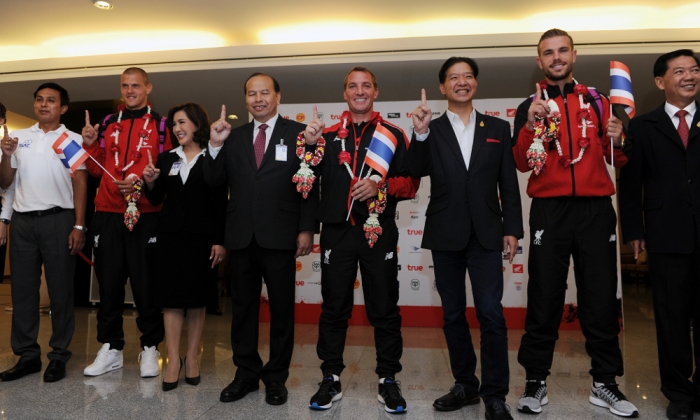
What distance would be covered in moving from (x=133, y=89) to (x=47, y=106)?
0.62 m

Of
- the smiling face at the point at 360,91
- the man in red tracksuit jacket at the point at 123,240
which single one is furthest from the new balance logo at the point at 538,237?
the man in red tracksuit jacket at the point at 123,240

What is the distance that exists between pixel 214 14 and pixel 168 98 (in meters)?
2.64

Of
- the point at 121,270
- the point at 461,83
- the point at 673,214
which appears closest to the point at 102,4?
the point at 121,270

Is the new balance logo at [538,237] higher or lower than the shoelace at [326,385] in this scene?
higher

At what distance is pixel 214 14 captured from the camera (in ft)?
19.1

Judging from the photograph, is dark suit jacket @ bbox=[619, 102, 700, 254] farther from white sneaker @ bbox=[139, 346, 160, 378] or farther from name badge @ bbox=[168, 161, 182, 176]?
white sneaker @ bbox=[139, 346, 160, 378]

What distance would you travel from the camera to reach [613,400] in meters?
2.85

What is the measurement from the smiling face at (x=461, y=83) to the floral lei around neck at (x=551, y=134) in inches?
16.2

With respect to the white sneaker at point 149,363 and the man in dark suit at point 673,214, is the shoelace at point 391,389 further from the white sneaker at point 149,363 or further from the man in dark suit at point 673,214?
the white sneaker at point 149,363

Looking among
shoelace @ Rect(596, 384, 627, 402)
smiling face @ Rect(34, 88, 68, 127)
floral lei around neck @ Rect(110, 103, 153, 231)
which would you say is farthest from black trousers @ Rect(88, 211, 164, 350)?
shoelace @ Rect(596, 384, 627, 402)

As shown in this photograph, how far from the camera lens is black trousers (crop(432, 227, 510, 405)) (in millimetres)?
2781

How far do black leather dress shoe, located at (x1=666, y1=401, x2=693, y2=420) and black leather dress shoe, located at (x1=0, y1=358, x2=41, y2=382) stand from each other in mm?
3957

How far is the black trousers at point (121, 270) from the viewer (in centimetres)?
364

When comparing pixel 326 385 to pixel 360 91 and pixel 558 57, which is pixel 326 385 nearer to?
pixel 360 91
